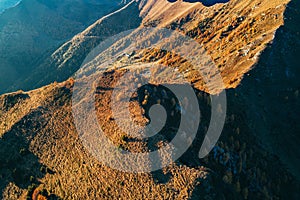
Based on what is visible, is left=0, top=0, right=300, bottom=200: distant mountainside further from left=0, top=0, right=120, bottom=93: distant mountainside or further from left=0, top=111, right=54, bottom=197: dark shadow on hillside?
left=0, top=0, right=120, bottom=93: distant mountainside

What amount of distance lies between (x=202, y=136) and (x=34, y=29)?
524 feet

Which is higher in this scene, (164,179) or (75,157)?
(75,157)

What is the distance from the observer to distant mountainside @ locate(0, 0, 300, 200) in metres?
32.8

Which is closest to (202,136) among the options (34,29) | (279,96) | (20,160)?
(279,96)

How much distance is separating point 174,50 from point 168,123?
43018 millimetres

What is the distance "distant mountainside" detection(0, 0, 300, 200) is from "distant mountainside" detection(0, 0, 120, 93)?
281 feet

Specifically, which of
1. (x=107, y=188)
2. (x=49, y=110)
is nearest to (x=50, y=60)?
(x=49, y=110)

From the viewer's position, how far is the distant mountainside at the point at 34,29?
13450 centimetres

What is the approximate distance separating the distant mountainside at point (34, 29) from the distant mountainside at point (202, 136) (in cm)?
8565

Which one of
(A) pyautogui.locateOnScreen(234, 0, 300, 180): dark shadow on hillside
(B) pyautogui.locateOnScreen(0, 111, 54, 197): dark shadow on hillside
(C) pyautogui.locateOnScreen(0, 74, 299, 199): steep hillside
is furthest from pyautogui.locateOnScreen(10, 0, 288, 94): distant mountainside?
(B) pyautogui.locateOnScreen(0, 111, 54, 197): dark shadow on hillside

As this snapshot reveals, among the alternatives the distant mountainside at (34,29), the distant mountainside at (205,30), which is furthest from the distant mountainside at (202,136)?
the distant mountainside at (34,29)

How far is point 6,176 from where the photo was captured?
4000cm

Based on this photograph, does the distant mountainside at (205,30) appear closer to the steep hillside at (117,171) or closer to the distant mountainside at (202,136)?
the distant mountainside at (202,136)

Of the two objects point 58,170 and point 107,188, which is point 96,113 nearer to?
point 58,170
